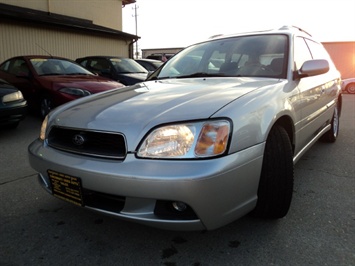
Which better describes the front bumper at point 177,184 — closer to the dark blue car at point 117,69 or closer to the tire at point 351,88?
the dark blue car at point 117,69

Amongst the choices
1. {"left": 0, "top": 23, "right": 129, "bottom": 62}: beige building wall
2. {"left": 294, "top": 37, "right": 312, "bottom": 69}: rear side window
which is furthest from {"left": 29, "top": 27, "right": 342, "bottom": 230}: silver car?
{"left": 0, "top": 23, "right": 129, "bottom": 62}: beige building wall

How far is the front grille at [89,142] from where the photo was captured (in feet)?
6.17

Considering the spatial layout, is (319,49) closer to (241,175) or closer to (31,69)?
(241,175)

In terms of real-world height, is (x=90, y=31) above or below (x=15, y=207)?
above

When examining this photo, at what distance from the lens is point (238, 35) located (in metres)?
3.34

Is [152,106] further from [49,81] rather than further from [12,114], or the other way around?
[49,81]

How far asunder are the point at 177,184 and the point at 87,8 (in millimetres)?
15337

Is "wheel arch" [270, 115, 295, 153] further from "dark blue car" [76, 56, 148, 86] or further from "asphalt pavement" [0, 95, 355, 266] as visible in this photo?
"dark blue car" [76, 56, 148, 86]

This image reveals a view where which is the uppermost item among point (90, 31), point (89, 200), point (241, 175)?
point (90, 31)

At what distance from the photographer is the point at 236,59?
9.94 ft

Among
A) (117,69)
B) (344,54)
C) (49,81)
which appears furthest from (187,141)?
(344,54)

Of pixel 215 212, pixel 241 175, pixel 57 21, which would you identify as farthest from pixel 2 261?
pixel 57 21

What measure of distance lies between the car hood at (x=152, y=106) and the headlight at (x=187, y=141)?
0.05 m

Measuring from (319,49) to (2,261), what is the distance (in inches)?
162
